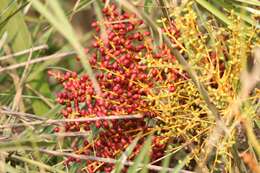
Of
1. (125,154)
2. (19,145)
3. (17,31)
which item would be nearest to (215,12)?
(125,154)

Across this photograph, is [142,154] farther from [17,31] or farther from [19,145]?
[17,31]

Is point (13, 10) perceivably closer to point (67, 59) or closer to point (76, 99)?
point (76, 99)

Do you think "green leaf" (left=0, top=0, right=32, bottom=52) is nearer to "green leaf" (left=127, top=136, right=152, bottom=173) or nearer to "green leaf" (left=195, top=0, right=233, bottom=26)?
"green leaf" (left=195, top=0, right=233, bottom=26)

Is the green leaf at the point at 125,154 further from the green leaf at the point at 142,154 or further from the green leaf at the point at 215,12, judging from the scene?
the green leaf at the point at 215,12

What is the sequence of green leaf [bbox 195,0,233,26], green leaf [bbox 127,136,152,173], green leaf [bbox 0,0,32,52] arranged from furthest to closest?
green leaf [bbox 0,0,32,52] → green leaf [bbox 195,0,233,26] → green leaf [bbox 127,136,152,173]

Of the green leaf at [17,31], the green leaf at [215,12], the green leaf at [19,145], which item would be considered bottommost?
the green leaf at [19,145]

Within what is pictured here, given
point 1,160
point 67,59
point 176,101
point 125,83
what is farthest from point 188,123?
point 67,59

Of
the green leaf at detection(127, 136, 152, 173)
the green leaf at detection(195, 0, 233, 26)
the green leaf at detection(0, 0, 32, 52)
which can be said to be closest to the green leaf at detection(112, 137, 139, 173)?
the green leaf at detection(127, 136, 152, 173)

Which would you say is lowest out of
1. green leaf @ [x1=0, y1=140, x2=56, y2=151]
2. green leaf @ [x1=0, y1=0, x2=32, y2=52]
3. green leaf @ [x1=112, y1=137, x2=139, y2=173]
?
green leaf @ [x1=112, y1=137, x2=139, y2=173]

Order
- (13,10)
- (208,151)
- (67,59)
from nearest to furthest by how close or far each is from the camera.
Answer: (208,151) → (13,10) → (67,59)

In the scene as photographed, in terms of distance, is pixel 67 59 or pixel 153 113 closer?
pixel 153 113

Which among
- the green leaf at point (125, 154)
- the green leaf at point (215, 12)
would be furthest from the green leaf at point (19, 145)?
the green leaf at point (215, 12)
